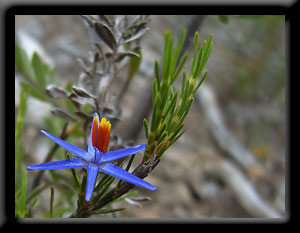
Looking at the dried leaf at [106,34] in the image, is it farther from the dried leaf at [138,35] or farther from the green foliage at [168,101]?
the green foliage at [168,101]

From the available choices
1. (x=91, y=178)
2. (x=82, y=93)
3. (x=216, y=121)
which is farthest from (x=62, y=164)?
Result: (x=216, y=121)

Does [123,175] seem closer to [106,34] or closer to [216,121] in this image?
[106,34]

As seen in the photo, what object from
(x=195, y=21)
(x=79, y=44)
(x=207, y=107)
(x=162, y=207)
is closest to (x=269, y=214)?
(x=162, y=207)

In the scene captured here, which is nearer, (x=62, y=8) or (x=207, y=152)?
(x=62, y=8)

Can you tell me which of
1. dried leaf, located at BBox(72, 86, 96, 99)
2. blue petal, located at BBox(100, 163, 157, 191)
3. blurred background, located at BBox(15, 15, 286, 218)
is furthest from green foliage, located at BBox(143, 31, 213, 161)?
blurred background, located at BBox(15, 15, 286, 218)
